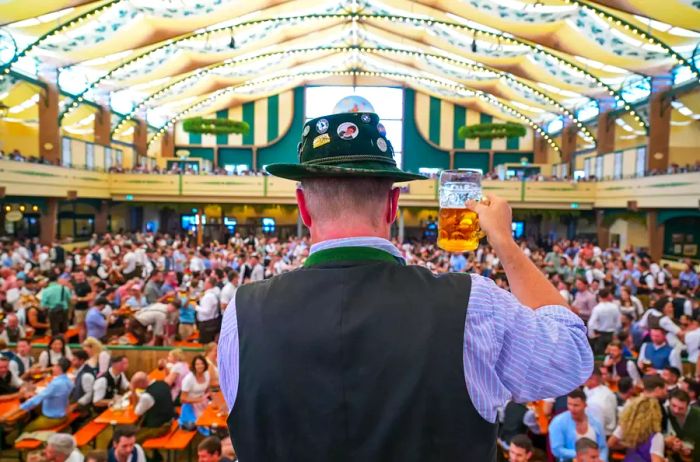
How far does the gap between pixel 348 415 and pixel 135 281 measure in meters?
8.46

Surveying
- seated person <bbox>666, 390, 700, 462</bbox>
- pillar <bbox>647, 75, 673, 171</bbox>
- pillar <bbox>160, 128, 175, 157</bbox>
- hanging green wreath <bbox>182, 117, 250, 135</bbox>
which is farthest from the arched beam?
seated person <bbox>666, 390, 700, 462</bbox>

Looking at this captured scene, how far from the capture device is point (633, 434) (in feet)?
12.6

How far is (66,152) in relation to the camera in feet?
65.8

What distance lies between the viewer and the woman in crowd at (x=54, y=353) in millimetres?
5934

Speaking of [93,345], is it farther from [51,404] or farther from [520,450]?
[520,450]

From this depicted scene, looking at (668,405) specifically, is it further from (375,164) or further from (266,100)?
(266,100)

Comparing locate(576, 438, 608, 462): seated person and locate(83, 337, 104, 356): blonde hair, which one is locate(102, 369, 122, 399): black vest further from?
locate(576, 438, 608, 462): seated person

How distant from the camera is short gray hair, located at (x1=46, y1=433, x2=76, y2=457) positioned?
139 inches

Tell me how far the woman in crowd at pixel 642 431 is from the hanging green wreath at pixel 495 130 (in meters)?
17.3

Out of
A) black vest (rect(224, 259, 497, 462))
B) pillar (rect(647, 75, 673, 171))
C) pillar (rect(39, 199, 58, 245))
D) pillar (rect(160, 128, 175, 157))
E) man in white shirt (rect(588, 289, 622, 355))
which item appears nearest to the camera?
black vest (rect(224, 259, 497, 462))

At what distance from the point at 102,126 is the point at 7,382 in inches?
780

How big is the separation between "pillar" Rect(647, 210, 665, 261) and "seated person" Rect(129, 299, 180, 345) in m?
17.3

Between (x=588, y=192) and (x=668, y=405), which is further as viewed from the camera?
(x=588, y=192)

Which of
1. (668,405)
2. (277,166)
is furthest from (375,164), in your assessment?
(668,405)
